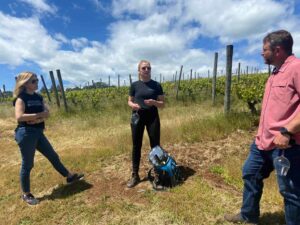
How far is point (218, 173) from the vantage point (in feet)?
18.1

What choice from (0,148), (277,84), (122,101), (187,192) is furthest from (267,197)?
(122,101)

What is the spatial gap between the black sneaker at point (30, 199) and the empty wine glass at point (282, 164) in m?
3.66

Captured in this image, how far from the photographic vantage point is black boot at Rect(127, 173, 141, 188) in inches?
208

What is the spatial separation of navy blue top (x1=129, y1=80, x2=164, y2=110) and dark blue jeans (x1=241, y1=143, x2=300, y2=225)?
6.51 feet

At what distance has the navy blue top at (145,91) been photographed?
5.07 meters

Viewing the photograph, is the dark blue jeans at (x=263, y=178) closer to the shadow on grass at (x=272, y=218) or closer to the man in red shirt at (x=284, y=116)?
the man in red shirt at (x=284, y=116)

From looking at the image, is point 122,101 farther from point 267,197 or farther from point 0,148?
point 267,197

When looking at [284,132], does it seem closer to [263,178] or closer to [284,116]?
[284,116]

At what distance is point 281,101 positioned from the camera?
9.84 feet

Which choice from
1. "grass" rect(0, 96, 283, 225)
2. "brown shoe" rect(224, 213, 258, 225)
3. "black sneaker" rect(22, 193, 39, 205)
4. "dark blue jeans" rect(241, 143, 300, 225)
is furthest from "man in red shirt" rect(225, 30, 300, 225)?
"black sneaker" rect(22, 193, 39, 205)

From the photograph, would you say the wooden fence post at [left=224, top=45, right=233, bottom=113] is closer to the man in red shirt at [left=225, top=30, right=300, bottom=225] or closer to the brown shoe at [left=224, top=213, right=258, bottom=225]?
the brown shoe at [left=224, top=213, right=258, bottom=225]

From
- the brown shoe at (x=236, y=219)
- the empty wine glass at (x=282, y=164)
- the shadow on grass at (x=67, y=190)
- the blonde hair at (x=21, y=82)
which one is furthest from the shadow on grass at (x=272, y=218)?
the blonde hair at (x=21, y=82)

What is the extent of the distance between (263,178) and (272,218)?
0.75 m

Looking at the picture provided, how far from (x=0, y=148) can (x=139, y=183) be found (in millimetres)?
5472
